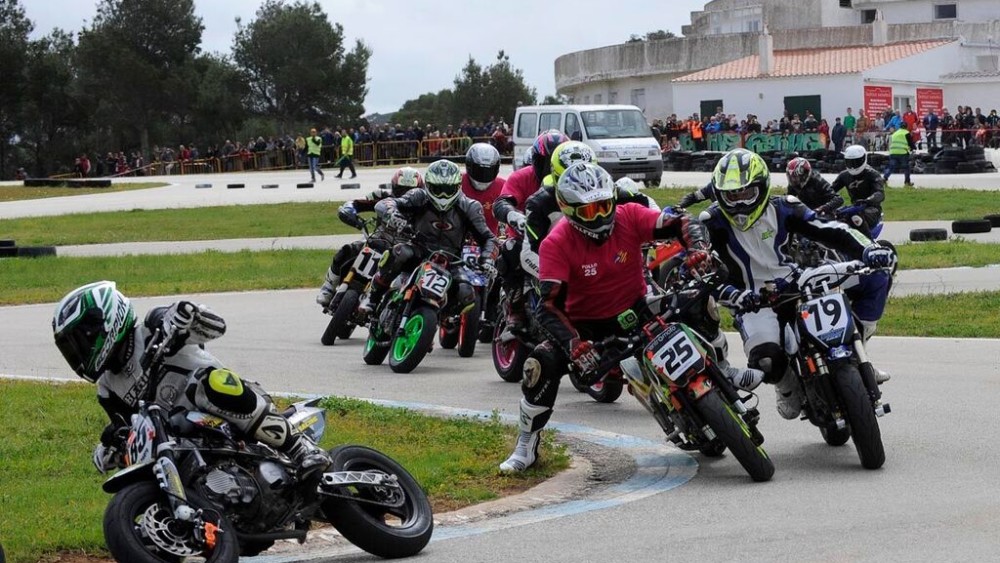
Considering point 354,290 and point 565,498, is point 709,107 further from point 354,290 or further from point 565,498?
point 565,498

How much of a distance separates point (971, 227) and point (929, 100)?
4344 centimetres

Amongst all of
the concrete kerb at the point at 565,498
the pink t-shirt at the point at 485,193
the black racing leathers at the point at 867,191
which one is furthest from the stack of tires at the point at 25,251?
the concrete kerb at the point at 565,498

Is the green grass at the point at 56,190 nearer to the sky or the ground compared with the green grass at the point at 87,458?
nearer to the ground

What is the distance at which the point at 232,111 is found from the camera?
9625 centimetres

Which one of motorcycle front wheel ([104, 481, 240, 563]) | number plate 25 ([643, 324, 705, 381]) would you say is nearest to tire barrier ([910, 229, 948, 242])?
number plate 25 ([643, 324, 705, 381])

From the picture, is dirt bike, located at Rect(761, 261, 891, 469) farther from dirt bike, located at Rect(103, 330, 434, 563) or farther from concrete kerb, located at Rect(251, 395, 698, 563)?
dirt bike, located at Rect(103, 330, 434, 563)

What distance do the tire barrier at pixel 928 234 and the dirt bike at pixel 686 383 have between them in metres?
14.7

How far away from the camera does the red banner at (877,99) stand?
6162 centimetres

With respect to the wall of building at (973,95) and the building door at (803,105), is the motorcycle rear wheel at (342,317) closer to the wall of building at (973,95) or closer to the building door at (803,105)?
the building door at (803,105)

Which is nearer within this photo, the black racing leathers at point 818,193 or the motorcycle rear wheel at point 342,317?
the motorcycle rear wheel at point 342,317

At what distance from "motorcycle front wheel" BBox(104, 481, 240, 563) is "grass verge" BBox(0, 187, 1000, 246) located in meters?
23.2

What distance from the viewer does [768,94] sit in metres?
64.9

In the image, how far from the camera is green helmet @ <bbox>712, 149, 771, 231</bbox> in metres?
8.94

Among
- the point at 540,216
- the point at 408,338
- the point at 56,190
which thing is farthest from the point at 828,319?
the point at 56,190
